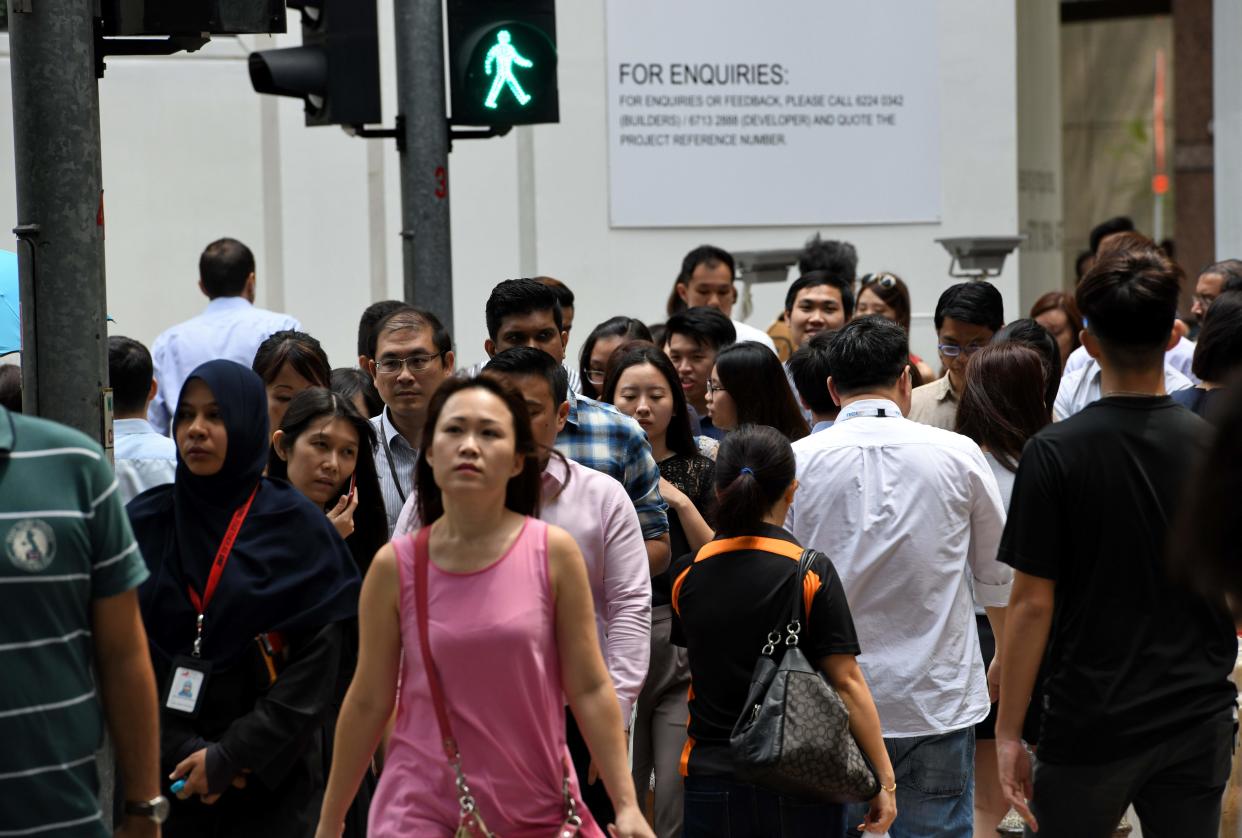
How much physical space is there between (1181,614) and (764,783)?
115 cm

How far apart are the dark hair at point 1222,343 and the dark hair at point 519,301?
2.21 meters

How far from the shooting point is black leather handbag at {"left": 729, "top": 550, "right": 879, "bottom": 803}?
4.75 meters

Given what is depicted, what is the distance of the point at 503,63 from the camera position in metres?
7.80

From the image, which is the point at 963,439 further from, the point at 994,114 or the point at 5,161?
the point at 994,114

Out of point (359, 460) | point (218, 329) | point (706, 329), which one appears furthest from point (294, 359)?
point (218, 329)

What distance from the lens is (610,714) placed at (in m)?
4.22

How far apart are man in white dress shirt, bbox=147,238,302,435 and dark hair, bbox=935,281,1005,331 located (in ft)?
11.1

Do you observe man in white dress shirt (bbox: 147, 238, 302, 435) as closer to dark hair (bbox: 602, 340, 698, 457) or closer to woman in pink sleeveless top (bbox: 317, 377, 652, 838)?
dark hair (bbox: 602, 340, 698, 457)

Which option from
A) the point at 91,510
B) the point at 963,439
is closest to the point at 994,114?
the point at 963,439

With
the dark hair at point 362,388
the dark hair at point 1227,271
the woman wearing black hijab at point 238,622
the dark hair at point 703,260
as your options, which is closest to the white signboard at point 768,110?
the dark hair at point 703,260

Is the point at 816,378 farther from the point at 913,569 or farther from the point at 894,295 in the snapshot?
the point at 894,295

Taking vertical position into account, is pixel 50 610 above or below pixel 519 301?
below

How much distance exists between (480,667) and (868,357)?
2.01 m

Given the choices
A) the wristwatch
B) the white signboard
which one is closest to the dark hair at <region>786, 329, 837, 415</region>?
the wristwatch
